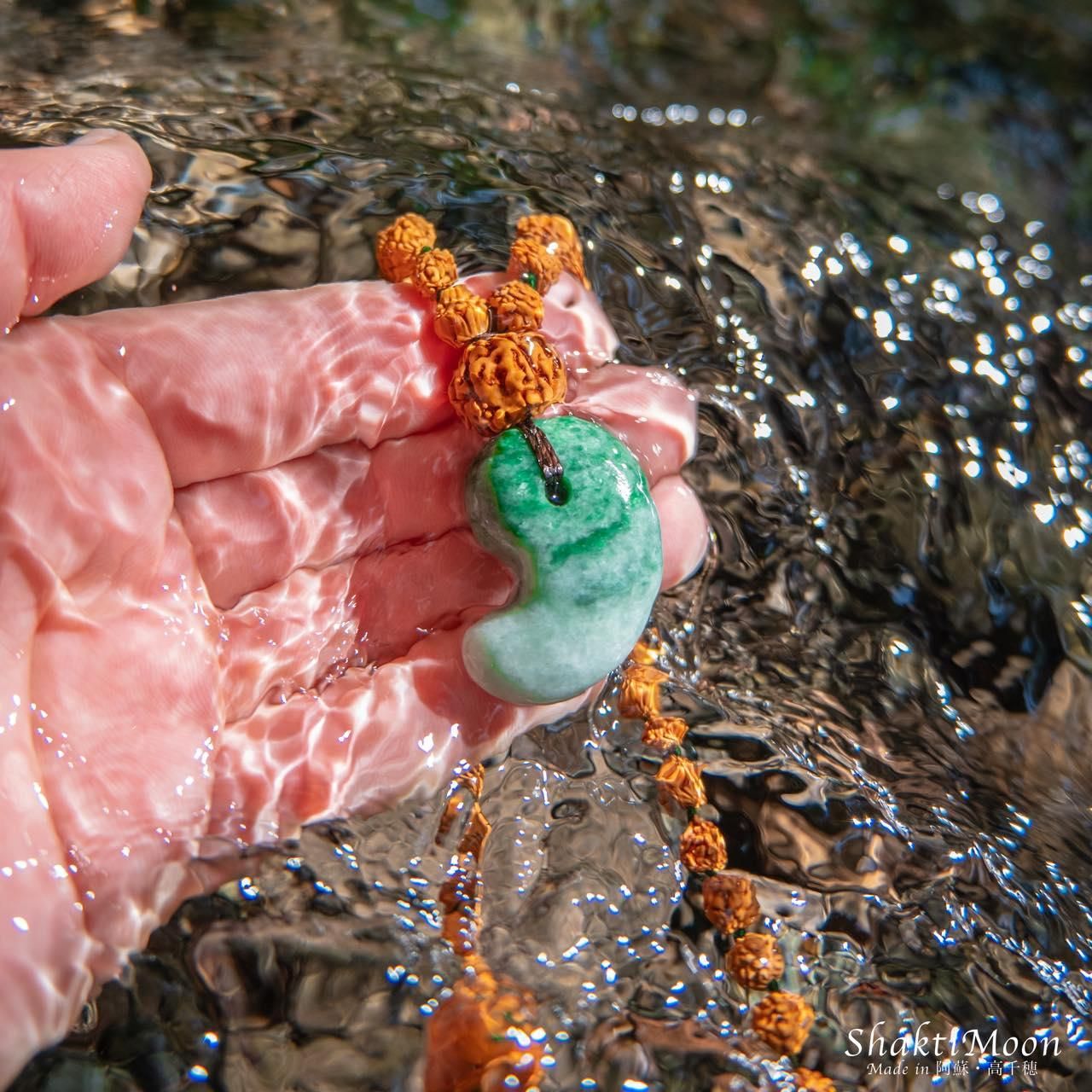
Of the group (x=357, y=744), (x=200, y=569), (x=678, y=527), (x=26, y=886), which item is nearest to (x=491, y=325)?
(x=678, y=527)

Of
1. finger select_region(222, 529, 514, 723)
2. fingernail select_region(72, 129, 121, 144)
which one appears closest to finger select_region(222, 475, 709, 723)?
finger select_region(222, 529, 514, 723)

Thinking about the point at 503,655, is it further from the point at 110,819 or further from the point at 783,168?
the point at 783,168

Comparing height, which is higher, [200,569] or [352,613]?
[200,569]

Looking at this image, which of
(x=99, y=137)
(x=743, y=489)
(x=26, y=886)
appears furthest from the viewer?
(x=743, y=489)

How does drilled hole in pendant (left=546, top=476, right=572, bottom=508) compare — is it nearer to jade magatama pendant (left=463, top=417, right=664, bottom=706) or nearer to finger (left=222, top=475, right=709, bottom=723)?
jade magatama pendant (left=463, top=417, right=664, bottom=706)

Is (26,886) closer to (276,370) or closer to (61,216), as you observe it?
(276,370)

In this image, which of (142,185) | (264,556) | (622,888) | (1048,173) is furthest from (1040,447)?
(142,185)

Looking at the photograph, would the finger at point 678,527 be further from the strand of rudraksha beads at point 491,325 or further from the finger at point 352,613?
the strand of rudraksha beads at point 491,325

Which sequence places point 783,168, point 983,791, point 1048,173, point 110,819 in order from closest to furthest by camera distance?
point 110,819 < point 983,791 < point 783,168 < point 1048,173

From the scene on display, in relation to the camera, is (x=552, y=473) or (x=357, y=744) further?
(x=357, y=744)
